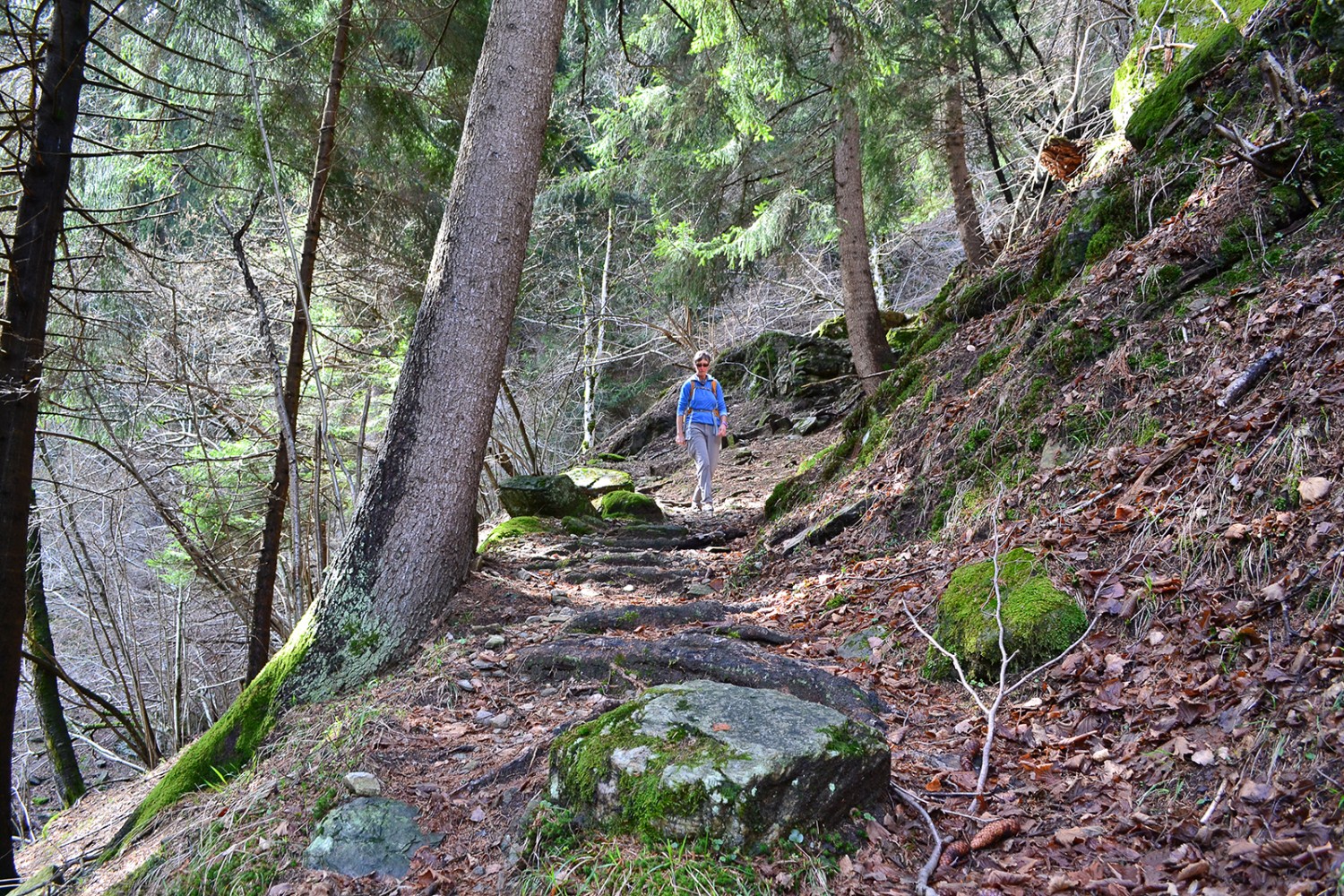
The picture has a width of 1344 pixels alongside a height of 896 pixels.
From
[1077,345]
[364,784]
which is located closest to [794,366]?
[1077,345]

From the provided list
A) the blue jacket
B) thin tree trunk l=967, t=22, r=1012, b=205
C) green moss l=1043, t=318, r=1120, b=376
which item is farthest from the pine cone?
thin tree trunk l=967, t=22, r=1012, b=205

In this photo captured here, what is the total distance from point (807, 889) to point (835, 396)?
13413 mm

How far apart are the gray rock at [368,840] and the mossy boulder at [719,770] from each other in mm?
690

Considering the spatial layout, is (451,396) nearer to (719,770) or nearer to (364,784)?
(364,784)

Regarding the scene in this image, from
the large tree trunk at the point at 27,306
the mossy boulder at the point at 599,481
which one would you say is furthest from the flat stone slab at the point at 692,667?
the mossy boulder at the point at 599,481

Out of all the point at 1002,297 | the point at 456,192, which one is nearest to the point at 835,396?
the point at 1002,297

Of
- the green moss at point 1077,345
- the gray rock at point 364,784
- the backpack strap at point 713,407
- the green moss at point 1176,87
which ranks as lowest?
the gray rock at point 364,784

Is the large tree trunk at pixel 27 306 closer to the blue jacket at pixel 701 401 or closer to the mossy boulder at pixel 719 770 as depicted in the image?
the mossy boulder at pixel 719 770

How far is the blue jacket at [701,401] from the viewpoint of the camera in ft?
32.6

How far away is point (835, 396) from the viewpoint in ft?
49.5

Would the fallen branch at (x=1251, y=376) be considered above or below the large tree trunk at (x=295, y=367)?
below

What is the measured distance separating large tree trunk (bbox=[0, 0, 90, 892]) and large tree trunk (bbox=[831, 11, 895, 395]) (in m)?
7.25

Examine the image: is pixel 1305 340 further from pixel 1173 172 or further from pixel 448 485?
pixel 448 485

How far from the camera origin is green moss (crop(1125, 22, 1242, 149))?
5.38 metres
